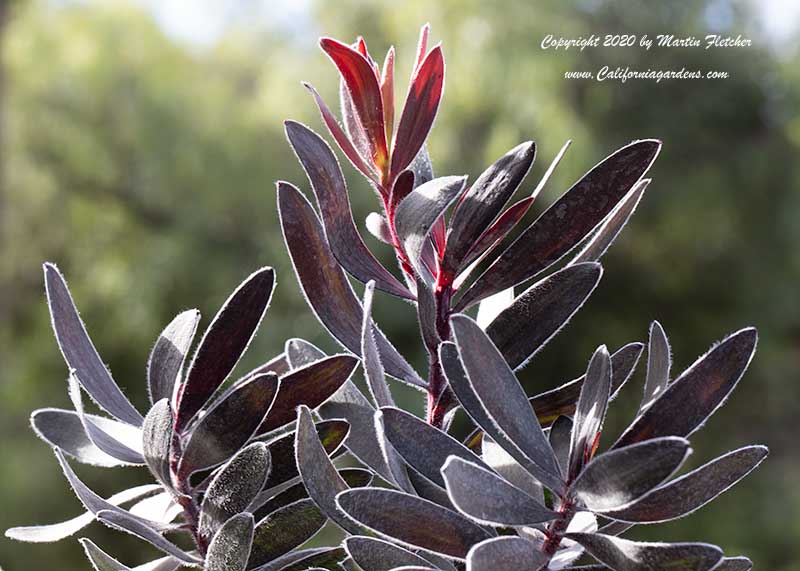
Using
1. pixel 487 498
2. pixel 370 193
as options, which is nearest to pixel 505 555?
pixel 487 498

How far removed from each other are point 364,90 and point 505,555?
160 millimetres

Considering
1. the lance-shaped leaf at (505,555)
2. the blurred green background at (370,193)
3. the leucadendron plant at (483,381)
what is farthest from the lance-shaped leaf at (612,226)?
the blurred green background at (370,193)

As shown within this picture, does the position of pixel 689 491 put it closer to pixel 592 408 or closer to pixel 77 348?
pixel 592 408

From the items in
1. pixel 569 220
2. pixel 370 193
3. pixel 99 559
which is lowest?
pixel 99 559

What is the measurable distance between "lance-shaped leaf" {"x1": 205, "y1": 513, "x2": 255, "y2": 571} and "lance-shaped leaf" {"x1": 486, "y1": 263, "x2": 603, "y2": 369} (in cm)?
10

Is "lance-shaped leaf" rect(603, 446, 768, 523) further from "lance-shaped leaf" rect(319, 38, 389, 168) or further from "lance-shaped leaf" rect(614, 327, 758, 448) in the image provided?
"lance-shaped leaf" rect(319, 38, 389, 168)

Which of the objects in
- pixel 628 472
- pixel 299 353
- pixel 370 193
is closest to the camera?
pixel 628 472

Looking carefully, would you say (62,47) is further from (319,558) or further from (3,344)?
(319,558)

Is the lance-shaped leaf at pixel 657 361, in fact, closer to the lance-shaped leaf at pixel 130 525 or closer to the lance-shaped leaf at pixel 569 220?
the lance-shaped leaf at pixel 569 220

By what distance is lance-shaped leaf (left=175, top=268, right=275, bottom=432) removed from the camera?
0.26m

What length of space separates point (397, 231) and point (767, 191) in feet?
13.9

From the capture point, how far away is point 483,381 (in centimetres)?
24

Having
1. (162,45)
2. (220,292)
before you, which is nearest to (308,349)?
(220,292)

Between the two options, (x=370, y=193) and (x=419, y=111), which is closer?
(x=419, y=111)
